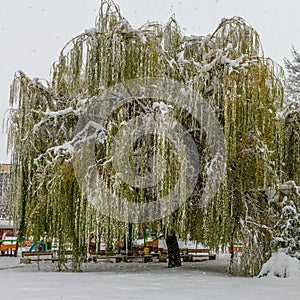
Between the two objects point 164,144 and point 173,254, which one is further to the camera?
point 173,254

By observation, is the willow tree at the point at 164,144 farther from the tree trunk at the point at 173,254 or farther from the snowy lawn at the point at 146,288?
the tree trunk at the point at 173,254

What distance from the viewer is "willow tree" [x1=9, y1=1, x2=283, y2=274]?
8.45 metres

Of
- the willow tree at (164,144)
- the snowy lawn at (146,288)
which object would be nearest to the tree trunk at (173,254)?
the willow tree at (164,144)

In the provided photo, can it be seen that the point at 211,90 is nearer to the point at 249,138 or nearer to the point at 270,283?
the point at 249,138

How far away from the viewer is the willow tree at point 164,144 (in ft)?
27.7

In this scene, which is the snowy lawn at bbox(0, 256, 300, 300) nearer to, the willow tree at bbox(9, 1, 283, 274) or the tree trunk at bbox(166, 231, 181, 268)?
the willow tree at bbox(9, 1, 283, 274)

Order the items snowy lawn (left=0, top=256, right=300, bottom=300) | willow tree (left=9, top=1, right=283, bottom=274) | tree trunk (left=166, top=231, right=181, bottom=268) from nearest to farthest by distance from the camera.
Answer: snowy lawn (left=0, top=256, right=300, bottom=300) < willow tree (left=9, top=1, right=283, bottom=274) < tree trunk (left=166, top=231, right=181, bottom=268)

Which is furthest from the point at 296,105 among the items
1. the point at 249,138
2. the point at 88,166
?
the point at 88,166

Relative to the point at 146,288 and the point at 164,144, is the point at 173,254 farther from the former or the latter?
the point at 146,288

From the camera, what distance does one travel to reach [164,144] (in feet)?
27.0

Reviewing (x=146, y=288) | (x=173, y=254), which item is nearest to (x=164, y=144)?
(x=146, y=288)

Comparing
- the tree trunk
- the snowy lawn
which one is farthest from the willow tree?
the tree trunk

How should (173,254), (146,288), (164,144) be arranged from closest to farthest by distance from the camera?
1. (146,288)
2. (164,144)
3. (173,254)

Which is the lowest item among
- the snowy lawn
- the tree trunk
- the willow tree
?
the snowy lawn
